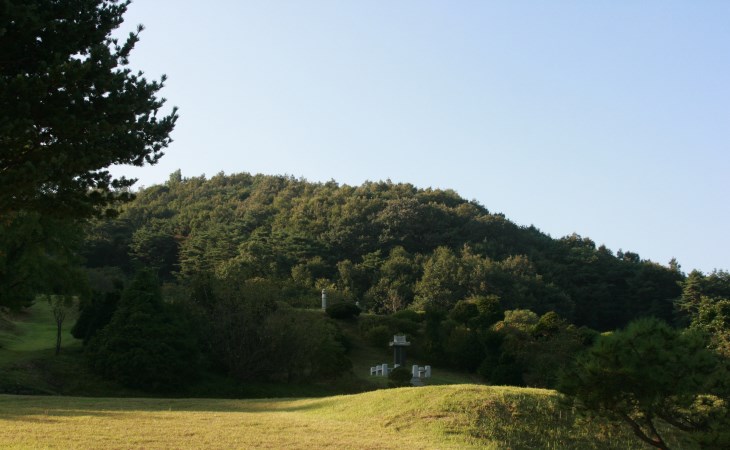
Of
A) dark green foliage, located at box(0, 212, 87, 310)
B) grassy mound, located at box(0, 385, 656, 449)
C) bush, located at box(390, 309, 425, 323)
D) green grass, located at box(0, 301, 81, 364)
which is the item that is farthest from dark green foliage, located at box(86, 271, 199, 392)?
bush, located at box(390, 309, 425, 323)

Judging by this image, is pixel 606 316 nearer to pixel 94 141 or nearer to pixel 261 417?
pixel 261 417

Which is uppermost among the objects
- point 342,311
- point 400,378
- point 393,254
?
point 393,254

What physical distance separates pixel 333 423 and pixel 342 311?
2247 centimetres

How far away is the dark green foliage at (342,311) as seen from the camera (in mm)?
38406

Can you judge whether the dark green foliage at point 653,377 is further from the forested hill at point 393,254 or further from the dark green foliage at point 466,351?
the forested hill at point 393,254

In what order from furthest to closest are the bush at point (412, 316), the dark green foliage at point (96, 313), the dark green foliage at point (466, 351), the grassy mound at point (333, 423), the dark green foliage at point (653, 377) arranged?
the bush at point (412, 316) → the dark green foliage at point (466, 351) → the dark green foliage at point (96, 313) → the grassy mound at point (333, 423) → the dark green foliage at point (653, 377)

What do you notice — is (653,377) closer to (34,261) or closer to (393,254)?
(34,261)

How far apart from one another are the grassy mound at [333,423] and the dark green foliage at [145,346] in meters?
6.82

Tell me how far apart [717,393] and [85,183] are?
9.98m

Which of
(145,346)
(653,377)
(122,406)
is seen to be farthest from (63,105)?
(145,346)

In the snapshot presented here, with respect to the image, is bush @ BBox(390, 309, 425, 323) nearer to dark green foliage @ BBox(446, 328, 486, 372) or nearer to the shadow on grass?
dark green foliage @ BBox(446, 328, 486, 372)

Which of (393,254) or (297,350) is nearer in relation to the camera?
(297,350)

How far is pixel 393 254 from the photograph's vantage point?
5622 centimetres

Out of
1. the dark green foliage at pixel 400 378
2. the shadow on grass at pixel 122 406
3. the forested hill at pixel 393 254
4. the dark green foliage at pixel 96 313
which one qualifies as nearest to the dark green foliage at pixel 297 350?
the dark green foliage at pixel 400 378
